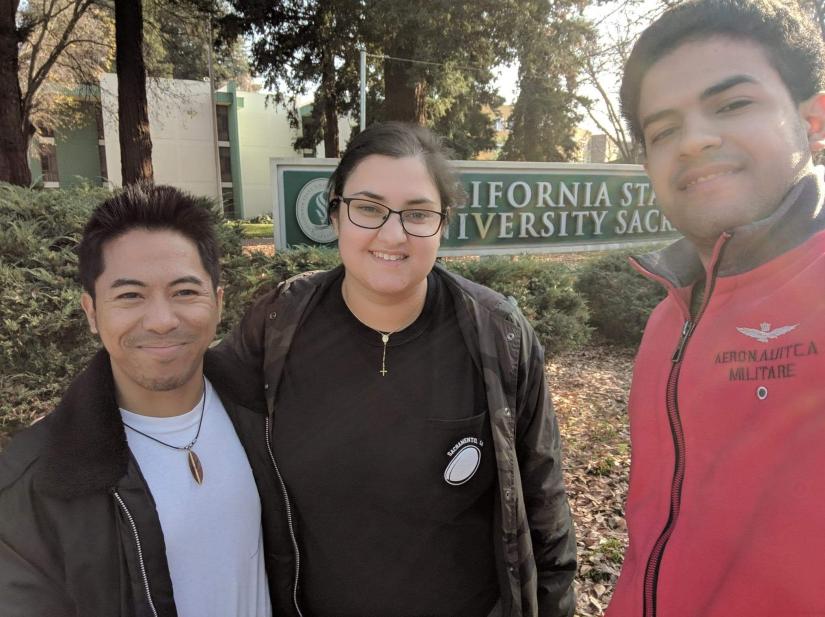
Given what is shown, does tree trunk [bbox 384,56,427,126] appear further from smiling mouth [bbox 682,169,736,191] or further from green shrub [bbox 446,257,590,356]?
smiling mouth [bbox 682,169,736,191]

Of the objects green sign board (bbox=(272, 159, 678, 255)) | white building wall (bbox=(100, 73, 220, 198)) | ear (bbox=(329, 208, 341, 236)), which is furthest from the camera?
white building wall (bbox=(100, 73, 220, 198))

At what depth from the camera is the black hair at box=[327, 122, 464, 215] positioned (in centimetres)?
186

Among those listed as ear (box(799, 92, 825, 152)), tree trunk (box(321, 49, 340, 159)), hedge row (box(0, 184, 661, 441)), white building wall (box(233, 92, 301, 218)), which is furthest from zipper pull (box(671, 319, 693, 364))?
white building wall (box(233, 92, 301, 218))

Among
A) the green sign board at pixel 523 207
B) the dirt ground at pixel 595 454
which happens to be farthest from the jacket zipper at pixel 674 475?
the green sign board at pixel 523 207

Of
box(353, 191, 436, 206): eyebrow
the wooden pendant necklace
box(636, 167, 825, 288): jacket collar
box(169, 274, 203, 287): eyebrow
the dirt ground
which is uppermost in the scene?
box(353, 191, 436, 206): eyebrow

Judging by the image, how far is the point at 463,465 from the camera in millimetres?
1779

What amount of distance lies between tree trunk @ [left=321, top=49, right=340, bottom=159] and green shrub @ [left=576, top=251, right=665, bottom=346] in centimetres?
873

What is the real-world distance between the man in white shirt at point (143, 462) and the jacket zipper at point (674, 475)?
1132 mm

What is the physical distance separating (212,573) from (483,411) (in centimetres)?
95

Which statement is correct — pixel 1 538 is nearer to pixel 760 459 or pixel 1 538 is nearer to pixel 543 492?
pixel 543 492

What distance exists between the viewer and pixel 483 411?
5.96 feet

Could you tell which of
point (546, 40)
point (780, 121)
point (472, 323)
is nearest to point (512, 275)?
point (472, 323)

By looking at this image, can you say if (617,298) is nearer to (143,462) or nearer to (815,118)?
(815,118)

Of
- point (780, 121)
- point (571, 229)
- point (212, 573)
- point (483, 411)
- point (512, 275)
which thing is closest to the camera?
point (780, 121)
